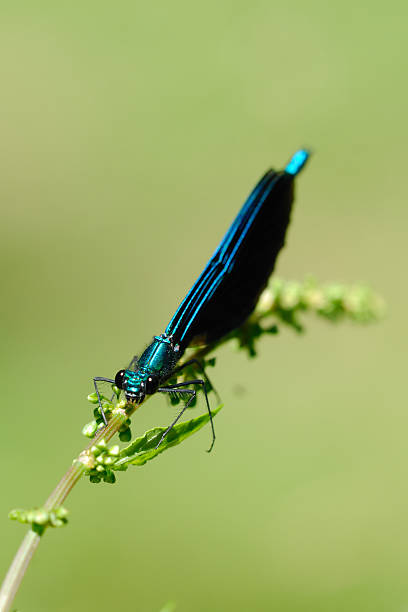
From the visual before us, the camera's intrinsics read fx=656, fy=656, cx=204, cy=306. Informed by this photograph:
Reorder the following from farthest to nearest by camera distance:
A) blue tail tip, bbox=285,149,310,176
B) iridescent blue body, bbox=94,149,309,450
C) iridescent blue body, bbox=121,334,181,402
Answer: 1. blue tail tip, bbox=285,149,310,176
2. iridescent blue body, bbox=94,149,309,450
3. iridescent blue body, bbox=121,334,181,402

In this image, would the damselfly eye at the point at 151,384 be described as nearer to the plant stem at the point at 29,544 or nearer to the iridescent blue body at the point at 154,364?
the iridescent blue body at the point at 154,364

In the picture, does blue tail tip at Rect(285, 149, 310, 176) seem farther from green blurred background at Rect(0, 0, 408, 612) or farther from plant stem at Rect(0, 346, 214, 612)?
green blurred background at Rect(0, 0, 408, 612)

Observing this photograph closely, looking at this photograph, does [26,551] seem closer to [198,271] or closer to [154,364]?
[154,364]

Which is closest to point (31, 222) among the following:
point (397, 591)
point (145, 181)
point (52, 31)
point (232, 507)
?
point (145, 181)

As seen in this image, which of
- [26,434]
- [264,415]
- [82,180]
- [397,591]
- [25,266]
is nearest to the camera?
[397,591]

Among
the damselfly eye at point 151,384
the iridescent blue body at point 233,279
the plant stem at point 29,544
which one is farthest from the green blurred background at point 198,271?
the plant stem at point 29,544

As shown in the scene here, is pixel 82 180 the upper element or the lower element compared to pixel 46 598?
upper

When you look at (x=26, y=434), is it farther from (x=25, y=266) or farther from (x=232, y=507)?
(x=25, y=266)

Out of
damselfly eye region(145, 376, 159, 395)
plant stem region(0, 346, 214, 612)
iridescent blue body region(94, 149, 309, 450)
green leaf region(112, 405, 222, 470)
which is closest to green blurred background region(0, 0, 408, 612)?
iridescent blue body region(94, 149, 309, 450)
